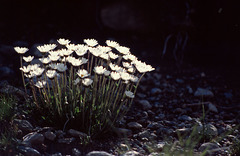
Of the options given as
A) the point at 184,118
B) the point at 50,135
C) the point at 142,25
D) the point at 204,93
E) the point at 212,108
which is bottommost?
the point at 50,135

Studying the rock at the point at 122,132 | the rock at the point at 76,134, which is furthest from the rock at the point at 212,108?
the rock at the point at 76,134

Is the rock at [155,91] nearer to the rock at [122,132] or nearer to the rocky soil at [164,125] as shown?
the rocky soil at [164,125]

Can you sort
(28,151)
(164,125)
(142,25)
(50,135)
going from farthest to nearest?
(142,25) → (164,125) → (50,135) → (28,151)

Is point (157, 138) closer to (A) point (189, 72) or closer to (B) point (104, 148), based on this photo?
(B) point (104, 148)

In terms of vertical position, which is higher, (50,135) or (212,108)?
(212,108)

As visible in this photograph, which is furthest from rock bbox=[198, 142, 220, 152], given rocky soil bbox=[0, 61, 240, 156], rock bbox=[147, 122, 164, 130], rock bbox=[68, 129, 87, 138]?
rock bbox=[68, 129, 87, 138]

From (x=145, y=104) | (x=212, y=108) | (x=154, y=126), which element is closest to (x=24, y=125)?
(x=154, y=126)

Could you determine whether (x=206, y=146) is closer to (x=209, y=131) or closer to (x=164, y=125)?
(x=209, y=131)
